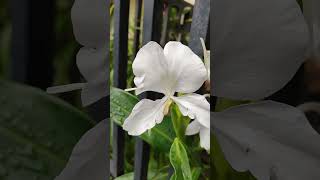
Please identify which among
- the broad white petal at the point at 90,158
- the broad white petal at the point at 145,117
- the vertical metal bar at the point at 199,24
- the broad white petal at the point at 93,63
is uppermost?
the vertical metal bar at the point at 199,24

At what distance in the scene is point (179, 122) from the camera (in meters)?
0.64

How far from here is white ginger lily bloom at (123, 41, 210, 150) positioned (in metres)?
0.58

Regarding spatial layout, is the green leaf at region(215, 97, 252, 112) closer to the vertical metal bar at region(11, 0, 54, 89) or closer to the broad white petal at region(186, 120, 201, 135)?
the broad white petal at region(186, 120, 201, 135)

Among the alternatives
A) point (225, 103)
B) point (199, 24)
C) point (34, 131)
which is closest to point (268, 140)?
point (225, 103)

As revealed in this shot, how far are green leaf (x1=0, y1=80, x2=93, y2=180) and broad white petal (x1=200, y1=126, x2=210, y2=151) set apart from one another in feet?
0.49

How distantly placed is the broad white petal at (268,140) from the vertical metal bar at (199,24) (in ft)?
0.33

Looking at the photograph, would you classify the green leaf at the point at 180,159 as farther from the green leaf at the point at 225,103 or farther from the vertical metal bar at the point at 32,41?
the vertical metal bar at the point at 32,41

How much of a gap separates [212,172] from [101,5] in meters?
0.28

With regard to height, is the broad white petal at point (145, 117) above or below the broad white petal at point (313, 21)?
below

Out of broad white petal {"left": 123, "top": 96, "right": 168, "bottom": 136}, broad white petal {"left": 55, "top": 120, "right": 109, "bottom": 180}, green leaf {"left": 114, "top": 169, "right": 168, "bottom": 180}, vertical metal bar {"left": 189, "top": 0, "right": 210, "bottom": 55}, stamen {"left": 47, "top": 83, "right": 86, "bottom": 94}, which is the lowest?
green leaf {"left": 114, "top": 169, "right": 168, "bottom": 180}

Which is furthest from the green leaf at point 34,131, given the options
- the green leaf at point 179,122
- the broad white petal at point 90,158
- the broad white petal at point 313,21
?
the broad white petal at point 313,21

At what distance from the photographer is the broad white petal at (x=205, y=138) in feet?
2.05

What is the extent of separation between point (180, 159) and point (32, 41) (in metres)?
0.24

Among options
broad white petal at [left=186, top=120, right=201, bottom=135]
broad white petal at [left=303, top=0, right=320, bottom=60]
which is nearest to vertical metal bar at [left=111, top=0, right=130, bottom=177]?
broad white petal at [left=186, top=120, right=201, bottom=135]
